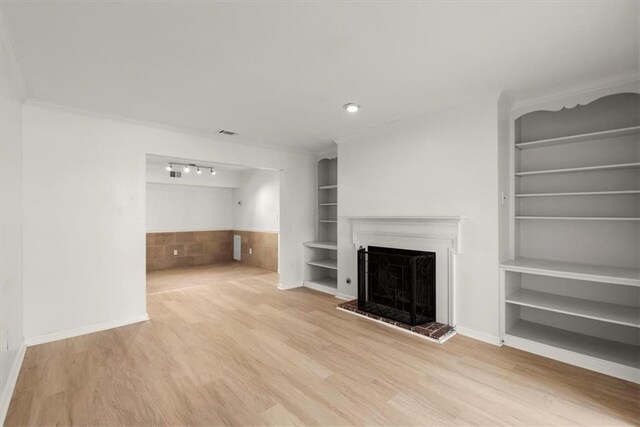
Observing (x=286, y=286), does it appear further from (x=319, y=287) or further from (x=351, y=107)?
(x=351, y=107)

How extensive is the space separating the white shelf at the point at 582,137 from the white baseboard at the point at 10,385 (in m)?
4.53

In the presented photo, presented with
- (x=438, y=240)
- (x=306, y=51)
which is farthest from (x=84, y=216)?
(x=438, y=240)

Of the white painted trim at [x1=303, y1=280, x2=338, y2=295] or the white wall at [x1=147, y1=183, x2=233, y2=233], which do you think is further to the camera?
the white wall at [x1=147, y1=183, x2=233, y2=233]

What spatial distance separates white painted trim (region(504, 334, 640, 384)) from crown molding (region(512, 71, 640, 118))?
6.99 ft

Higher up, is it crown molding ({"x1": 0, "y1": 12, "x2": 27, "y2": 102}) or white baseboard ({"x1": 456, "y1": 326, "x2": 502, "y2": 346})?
crown molding ({"x1": 0, "y1": 12, "x2": 27, "y2": 102})

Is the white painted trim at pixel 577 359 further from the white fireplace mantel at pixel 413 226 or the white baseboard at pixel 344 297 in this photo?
the white baseboard at pixel 344 297

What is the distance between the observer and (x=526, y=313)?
3217mm

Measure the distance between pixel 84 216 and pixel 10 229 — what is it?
98 cm

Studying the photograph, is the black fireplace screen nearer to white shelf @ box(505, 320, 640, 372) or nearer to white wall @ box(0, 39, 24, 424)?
white shelf @ box(505, 320, 640, 372)

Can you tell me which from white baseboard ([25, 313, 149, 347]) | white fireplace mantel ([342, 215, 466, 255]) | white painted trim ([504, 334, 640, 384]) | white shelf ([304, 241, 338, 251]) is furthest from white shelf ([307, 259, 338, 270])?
white painted trim ([504, 334, 640, 384])

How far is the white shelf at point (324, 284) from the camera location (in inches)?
190

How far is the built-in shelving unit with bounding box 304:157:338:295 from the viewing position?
5320 mm

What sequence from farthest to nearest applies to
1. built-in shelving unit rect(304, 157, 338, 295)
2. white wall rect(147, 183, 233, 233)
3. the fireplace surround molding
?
1. white wall rect(147, 183, 233, 233)
2. built-in shelving unit rect(304, 157, 338, 295)
3. the fireplace surround molding

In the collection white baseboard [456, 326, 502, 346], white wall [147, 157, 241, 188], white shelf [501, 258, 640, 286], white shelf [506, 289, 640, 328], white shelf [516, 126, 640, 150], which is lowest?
white baseboard [456, 326, 502, 346]
